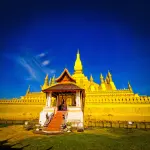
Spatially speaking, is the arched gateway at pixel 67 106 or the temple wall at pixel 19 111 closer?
the arched gateway at pixel 67 106

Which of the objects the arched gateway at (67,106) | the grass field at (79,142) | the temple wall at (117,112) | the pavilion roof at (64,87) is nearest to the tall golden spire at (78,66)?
the temple wall at (117,112)

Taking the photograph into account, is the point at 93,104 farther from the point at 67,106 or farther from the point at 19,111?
the point at 19,111

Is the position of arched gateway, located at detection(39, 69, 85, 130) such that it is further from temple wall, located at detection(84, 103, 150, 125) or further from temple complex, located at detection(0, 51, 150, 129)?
temple wall, located at detection(84, 103, 150, 125)

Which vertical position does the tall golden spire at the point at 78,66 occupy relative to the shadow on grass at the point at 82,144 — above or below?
above

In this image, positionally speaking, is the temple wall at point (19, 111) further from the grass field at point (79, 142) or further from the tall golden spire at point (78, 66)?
the tall golden spire at point (78, 66)

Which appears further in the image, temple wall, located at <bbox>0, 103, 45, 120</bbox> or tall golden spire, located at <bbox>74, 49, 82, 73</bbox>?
tall golden spire, located at <bbox>74, 49, 82, 73</bbox>

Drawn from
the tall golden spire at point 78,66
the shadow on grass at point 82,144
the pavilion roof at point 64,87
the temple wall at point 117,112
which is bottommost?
the shadow on grass at point 82,144

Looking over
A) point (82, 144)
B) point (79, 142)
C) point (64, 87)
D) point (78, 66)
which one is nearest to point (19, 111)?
point (64, 87)

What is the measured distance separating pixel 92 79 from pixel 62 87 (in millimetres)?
35482

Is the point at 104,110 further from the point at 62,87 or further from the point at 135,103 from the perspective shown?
the point at 62,87

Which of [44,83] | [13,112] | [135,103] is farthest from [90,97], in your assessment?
[44,83]

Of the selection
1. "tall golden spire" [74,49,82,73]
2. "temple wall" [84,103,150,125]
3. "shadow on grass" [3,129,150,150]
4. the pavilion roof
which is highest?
"tall golden spire" [74,49,82,73]

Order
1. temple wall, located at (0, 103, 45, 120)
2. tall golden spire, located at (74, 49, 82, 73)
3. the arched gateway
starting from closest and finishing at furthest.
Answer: the arched gateway < temple wall, located at (0, 103, 45, 120) < tall golden spire, located at (74, 49, 82, 73)

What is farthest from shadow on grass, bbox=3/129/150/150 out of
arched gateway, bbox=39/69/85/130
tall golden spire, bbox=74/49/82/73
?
tall golden spire, bbox=74/49/82/73
